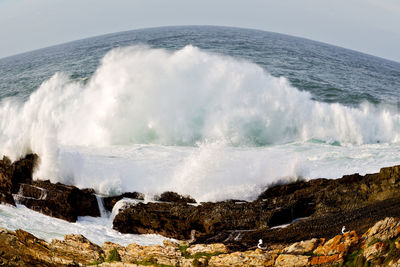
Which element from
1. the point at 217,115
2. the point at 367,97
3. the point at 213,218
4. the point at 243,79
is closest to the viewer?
the point at 213,218

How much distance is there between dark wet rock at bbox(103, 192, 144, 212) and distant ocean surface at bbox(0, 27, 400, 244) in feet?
1.03

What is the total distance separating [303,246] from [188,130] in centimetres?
1297

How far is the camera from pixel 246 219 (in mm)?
9641

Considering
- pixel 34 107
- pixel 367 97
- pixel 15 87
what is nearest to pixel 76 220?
pixel 34 107

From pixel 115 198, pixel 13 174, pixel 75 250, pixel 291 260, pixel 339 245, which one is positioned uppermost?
pixel 13 174

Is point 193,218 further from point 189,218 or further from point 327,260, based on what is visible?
point 327,260

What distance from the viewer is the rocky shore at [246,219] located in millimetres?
7113

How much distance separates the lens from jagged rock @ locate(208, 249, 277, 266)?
23.5ft

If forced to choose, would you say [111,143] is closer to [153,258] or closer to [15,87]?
[153,258]

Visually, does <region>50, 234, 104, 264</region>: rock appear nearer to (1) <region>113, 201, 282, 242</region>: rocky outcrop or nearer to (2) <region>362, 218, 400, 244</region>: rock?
(1) <region>113, 201, 282, 242</region>: rocky outcrop

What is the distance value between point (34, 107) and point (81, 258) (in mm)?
13382

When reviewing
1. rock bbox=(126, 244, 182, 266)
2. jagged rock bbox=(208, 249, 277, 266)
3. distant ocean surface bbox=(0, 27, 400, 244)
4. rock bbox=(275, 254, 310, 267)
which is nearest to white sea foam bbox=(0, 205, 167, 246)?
rock bbox=(126, 244, 182, 266)

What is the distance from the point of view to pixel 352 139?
19.5 m

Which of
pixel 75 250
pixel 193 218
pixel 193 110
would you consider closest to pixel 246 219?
pixel 193 218
